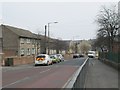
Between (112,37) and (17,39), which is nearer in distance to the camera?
(112,37)

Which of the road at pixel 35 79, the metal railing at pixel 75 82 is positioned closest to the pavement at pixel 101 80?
the road at pixel 35 79

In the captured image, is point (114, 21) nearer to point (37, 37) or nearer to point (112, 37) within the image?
point (112, 37)

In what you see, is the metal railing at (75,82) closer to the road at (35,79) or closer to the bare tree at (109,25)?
the road at (35,79)

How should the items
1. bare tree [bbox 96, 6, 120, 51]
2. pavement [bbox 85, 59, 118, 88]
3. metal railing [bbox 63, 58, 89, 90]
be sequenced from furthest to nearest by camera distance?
bare tree [bbox 96, 6, 120, 51], pavement [bbox 85, 59, 118, 88], metal railing [bbox 63, 58, 89, 90]

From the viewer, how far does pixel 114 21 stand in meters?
55.8

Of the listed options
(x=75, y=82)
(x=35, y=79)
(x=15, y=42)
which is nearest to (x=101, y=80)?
(x=35, y=79)

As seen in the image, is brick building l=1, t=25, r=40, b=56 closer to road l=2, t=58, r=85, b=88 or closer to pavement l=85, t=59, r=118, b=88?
road l=2, t=58, r=85, b=88

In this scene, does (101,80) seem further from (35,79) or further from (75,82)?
(75,82)

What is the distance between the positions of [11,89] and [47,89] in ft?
5.69

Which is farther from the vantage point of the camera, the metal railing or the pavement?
the pavement

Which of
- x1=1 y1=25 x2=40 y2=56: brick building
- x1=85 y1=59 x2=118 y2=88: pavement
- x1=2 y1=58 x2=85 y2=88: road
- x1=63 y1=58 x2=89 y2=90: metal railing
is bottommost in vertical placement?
x1=85 y1=59 x2=118 y2=88: pavement

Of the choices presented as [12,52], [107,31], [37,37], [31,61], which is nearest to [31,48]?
[37,37]

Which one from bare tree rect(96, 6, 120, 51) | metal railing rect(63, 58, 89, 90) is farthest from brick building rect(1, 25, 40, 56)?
metal railing rect(63, 58, 89, 90)

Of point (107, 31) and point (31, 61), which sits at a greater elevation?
point (107, 31)
